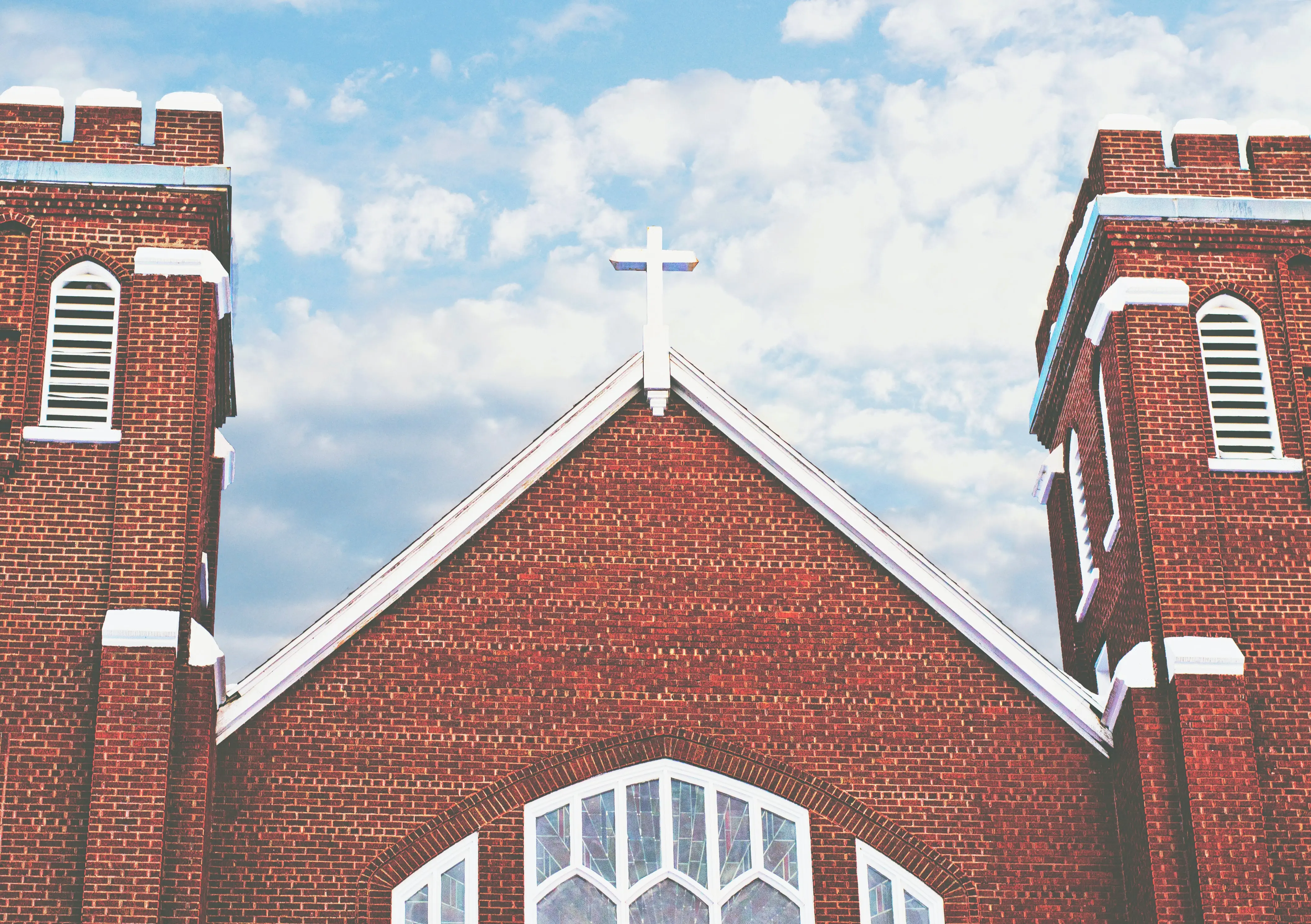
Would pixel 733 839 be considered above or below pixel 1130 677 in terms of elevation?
below

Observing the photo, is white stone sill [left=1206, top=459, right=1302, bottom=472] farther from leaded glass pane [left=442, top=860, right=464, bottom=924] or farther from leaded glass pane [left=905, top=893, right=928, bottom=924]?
leaded glass pane [left=442, top=860, right=464, bottom=924]

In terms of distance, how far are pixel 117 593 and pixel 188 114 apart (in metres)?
5.20

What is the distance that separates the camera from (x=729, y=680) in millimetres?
17016

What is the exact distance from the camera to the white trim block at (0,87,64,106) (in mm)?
18047

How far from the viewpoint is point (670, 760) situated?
54.4ft

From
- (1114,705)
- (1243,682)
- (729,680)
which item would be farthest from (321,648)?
(1243,682)

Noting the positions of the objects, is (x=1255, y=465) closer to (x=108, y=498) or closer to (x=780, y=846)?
(x=780, y=846)

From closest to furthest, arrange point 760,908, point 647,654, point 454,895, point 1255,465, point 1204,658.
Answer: point 454,895 < point 760,908 < point 1204,658 < point 647,654 < point 1255,465

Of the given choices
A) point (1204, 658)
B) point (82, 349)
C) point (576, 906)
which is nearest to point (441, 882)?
point (576, 906)

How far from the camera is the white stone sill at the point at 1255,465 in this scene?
17.5 metres

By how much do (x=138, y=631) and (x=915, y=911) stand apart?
24.6 ft

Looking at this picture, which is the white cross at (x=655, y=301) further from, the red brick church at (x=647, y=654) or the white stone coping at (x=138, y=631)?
the white stone coping at (x=138, y=631)

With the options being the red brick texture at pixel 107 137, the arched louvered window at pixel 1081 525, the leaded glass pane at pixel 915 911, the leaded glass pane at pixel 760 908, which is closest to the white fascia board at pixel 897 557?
the leaded glass pane at pixel 915 911

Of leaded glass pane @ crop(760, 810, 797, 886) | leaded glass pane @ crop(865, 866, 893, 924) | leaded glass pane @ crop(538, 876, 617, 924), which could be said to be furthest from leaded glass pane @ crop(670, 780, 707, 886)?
leaded glass pane @ crop(865, 866, 893, 924)
